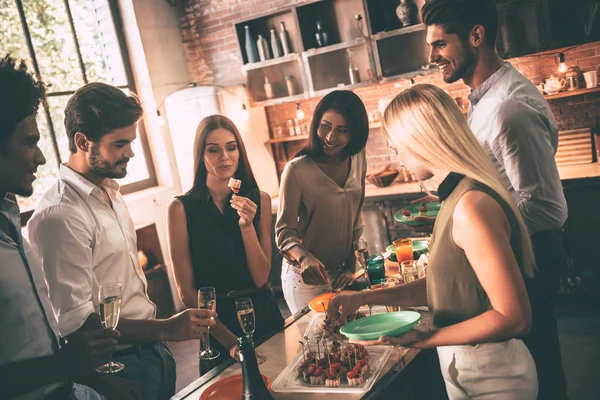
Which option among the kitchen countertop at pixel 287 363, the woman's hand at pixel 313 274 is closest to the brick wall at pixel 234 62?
the woman's hand at pixel 313 274

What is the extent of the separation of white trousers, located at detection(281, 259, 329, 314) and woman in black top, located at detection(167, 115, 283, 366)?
33 centimetres

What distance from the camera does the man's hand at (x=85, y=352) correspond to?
60.7 inches

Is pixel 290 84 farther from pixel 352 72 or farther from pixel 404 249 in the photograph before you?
pixel 404 249

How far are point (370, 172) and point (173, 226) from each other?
391cm

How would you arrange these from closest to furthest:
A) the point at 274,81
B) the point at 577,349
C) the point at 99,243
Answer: the point at 99,243 < the point at 577,349 < the point at 274,81

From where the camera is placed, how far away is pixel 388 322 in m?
1.84

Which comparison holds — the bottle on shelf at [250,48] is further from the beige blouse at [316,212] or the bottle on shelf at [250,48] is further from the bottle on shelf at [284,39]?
the beige blouse at [316,212]

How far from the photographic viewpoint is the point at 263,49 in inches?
238

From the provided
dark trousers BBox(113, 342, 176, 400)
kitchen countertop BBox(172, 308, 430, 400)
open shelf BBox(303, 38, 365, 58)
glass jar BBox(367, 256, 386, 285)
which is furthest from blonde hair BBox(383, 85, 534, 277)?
open shelf BBox(303, 38, 365, 58)

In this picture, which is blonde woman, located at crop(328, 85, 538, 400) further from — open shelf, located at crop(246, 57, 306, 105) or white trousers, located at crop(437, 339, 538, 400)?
open shelf, located at crop(246, 57, 306, 105)

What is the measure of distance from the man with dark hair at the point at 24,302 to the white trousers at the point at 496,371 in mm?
1095

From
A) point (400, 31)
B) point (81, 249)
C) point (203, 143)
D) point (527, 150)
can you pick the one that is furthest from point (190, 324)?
point (400, 31)

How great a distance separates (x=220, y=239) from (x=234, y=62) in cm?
Answer: 448

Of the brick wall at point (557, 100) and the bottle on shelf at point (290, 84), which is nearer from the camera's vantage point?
the brick wall at point (557, 100)
